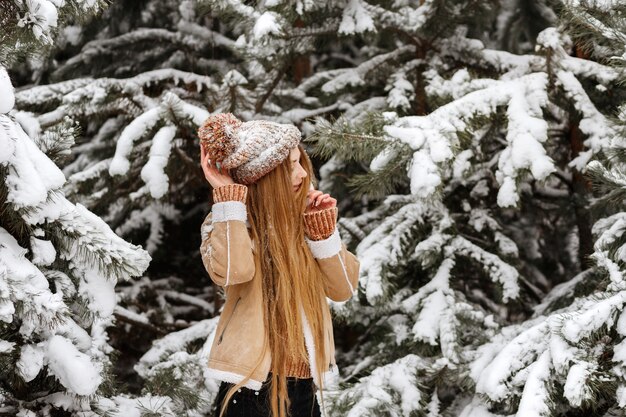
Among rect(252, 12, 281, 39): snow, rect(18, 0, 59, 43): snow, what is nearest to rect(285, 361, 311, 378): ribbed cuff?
rect(18, 0, 59, 43): snow

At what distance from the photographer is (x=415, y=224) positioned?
3840mm

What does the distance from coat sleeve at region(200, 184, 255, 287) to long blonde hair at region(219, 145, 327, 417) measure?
12 centimetres

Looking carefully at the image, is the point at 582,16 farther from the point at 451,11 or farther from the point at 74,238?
the point at 74,238

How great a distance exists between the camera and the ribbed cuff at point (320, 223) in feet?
8.30

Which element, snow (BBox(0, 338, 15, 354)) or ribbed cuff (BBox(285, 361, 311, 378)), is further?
ribbed cuff (BBox(285, 361, 311, 378))

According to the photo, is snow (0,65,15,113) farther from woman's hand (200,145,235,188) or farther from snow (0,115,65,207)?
woman's hand (200,145,235,188)

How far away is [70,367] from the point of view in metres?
2.41

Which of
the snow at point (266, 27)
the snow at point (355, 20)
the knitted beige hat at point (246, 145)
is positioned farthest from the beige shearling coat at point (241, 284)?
the snow at point (355, 20)

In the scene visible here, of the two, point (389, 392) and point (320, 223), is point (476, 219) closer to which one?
point (389, 392)

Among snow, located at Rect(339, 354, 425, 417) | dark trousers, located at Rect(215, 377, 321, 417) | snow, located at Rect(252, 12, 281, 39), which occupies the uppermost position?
snow, located at Rect(252, 12, 281, 39)

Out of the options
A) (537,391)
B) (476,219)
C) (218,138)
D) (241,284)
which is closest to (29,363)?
(241,284)

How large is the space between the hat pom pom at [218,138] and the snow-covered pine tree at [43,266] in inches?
17.2

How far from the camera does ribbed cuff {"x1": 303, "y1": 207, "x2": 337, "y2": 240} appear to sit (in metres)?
2.53

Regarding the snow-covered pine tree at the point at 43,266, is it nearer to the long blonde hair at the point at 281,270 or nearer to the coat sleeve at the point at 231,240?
the coat sleeve at the point at 231,240
